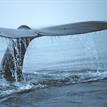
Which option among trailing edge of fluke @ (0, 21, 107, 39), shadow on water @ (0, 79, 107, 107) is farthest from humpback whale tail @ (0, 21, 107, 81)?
shadow on water @ (0, 79, 107, 107)

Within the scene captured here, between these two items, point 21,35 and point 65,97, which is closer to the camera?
point 21,35

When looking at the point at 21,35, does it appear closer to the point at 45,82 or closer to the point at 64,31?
the point at 64,31

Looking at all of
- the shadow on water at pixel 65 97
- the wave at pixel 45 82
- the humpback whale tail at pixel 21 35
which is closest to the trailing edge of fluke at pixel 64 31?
the humpback whale tail at pixel 21 35

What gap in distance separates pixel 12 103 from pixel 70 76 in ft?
10.2

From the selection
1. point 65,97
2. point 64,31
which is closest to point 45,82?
point 65,97

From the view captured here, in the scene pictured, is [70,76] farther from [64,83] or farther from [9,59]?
[9,59]

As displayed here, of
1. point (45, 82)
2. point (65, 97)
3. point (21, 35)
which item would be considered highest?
point (21, 35)

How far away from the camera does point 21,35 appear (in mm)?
6164

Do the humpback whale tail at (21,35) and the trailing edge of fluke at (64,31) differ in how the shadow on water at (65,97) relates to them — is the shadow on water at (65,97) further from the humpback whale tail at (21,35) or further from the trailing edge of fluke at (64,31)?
the trailing edge of fluke at (64,31)

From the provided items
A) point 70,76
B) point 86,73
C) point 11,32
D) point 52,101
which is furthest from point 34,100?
point 86,73

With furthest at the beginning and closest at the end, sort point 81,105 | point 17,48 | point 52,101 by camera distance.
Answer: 1. point 17,48
2. point 52,101
3. point 81,105

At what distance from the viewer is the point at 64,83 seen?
8.33m

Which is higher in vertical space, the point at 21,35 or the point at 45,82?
the point at 21,35

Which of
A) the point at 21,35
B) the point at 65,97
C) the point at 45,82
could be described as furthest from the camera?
the point at 45,82
